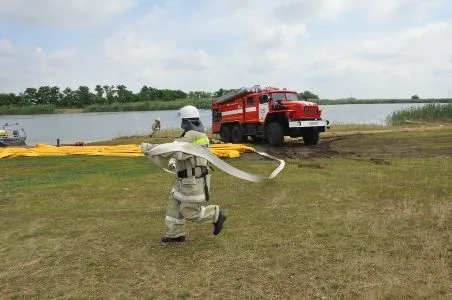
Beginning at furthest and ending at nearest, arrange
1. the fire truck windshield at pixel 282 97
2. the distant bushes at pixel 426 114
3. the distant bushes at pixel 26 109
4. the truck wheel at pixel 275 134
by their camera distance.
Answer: the distant bushes at pixel 26 109
the distant bushes at pixel 426 114
the fire truck windshield at pixel 282 97
the truck wheel at pixel 275 134

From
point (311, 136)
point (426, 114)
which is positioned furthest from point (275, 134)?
point (426, 114)

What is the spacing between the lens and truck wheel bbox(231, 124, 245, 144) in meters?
21.1

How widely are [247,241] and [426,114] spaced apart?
30840 mm

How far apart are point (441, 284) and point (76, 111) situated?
3468 inches

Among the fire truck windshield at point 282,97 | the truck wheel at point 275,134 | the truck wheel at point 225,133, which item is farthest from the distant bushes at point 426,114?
the truck wheel at point 275,134

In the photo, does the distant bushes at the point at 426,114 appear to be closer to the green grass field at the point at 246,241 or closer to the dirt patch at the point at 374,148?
the dirt patch at the point at 374,148

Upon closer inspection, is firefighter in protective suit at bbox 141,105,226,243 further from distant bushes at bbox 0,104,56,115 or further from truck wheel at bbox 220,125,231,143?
distant bushes at bbox 0,104,56,115

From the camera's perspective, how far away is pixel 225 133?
22.5 meters

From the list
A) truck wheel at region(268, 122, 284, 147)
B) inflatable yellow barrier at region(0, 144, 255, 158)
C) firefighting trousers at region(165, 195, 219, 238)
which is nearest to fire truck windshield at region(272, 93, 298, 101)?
truck wheel at region(268, 122, 284, 147)

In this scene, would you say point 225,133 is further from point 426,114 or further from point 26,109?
point 26,109

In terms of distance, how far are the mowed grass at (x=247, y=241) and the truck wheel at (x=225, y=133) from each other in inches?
451

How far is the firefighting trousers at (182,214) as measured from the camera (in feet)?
19.5

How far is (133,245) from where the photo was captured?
20.2 feet

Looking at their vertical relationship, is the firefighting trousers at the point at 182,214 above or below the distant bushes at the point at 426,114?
below
